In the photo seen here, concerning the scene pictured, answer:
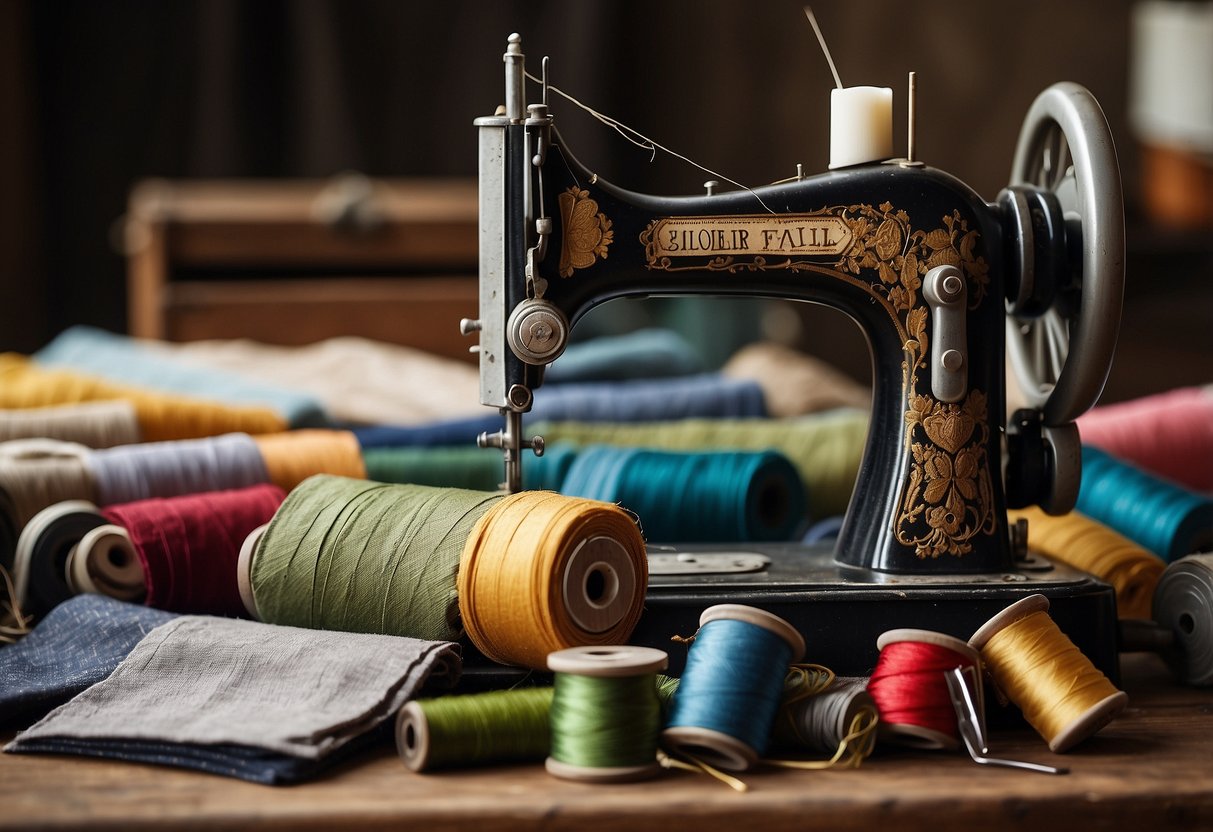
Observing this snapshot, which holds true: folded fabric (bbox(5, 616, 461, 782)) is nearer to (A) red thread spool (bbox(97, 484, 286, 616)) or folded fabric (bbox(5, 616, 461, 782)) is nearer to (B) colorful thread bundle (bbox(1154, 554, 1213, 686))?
(A) red thread spool (bbox(97, 484, 286, 616))

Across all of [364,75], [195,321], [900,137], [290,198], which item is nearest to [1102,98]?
[364,75]

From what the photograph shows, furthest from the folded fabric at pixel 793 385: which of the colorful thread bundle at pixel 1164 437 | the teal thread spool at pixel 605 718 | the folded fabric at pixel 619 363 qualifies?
the teal thread spool at pixel 605 718

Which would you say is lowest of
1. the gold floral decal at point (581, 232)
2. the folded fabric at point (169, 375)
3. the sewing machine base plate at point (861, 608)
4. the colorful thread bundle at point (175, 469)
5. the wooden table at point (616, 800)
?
the wooden table at point (616, 800)

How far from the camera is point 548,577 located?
122 cm

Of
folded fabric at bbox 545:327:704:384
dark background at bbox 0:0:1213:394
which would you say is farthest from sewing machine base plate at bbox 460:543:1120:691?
dark background at bbox 0:0:1213:394

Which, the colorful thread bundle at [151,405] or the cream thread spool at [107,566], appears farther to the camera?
the colorful thread bundle at [151,405]

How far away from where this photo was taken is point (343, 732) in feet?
3.85

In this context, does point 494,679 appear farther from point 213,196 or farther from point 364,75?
point 364,75

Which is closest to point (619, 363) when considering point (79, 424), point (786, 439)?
point (786, 439)

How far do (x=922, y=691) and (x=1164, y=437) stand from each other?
3.80 ft

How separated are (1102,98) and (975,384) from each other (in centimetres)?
494

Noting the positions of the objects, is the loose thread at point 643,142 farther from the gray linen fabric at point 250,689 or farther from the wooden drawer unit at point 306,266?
the wooden drawer unit at point 306,266

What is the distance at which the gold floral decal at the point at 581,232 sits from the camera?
4.72 ft

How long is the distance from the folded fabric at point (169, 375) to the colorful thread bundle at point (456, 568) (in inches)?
34.5
